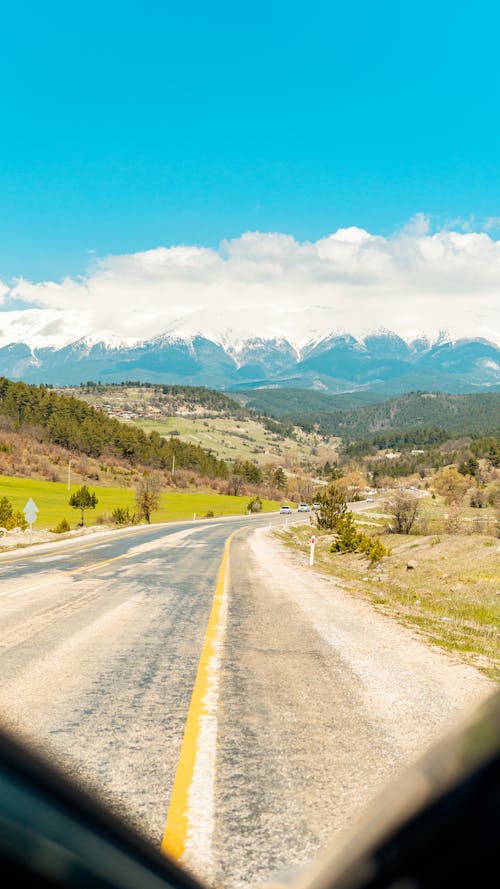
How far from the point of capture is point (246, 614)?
1095 centimetres

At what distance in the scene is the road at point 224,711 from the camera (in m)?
3.37

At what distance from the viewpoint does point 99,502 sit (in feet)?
295

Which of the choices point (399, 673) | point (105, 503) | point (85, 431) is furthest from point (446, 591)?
point (85, 431)

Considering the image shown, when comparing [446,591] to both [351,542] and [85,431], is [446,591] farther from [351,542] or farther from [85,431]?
[85,431]

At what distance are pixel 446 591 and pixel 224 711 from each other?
640 inches

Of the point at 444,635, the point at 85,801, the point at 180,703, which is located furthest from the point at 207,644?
the point at 85,801

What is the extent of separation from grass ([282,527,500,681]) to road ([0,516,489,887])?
1.07m

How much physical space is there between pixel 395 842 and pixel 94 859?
429 millimetres

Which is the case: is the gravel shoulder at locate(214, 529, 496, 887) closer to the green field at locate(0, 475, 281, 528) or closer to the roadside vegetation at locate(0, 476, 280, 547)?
the roadside vegetation at locate(0, 476, 280, 547)

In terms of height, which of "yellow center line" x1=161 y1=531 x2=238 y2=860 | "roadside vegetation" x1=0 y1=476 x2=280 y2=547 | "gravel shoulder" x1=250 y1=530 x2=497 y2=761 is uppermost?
"yellow center line" x1=161 y1=531 x2=238 y2=860

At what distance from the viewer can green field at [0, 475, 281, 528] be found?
246 feet

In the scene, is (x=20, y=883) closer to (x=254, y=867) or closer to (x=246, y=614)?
(x=254, y=867)

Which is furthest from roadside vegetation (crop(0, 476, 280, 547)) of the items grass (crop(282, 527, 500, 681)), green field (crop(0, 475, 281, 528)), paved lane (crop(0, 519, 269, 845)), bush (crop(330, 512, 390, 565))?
paved lane (crop(0, 519, 269, 845))

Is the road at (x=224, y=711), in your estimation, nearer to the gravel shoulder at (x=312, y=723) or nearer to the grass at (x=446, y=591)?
the gravel shoulder at (x=312, y=723)
